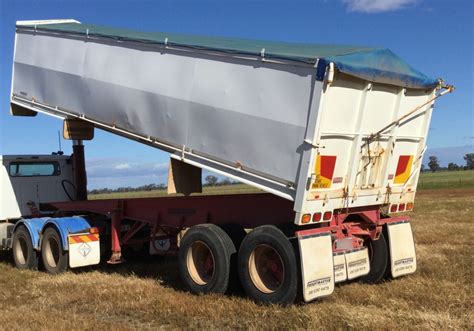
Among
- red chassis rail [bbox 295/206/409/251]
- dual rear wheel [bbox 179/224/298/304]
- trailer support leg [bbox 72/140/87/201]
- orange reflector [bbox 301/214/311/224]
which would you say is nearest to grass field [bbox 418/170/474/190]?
trailer support leg [bbox 72/140/87/201]

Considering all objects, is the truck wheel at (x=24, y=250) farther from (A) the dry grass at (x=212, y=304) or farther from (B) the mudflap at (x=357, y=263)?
(B) the mudflap at (x=357, y=263)

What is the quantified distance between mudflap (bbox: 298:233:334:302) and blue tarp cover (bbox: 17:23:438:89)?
6.62ft

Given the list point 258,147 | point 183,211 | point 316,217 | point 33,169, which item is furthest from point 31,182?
point 316,217

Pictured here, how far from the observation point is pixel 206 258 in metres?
8.13

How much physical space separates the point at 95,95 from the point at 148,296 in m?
3.74

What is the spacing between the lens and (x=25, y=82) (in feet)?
36.7

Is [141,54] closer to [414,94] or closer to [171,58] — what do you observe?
[171,58]

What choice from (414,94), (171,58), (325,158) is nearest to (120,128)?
(171,58)

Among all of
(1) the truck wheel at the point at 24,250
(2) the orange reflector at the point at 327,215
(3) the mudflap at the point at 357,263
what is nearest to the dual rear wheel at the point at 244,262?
(2) the orange reflector at the point at 327,215

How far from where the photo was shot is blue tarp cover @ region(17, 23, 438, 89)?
6811 mm

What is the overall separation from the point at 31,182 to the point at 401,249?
7.80 m

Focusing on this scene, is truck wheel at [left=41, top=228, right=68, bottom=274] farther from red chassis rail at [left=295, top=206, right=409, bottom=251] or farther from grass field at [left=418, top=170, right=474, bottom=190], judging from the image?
grass field at [left=418, top=170, right=474, bottom=190]

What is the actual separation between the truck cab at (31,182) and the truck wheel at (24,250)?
0.74 m

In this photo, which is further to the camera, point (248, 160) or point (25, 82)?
point (25, 82)
